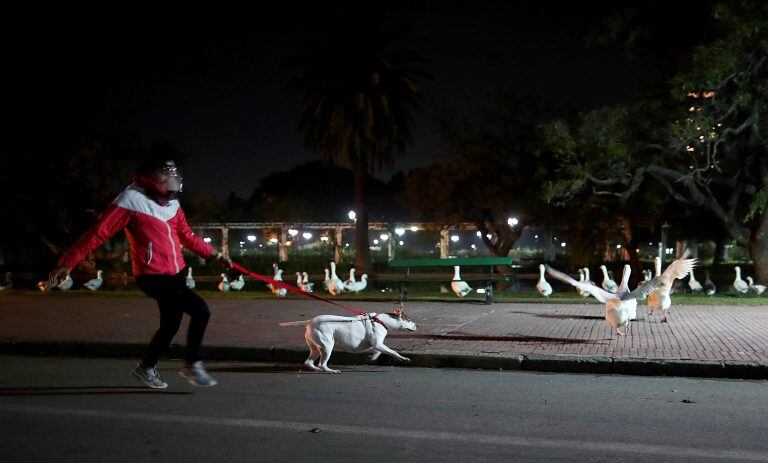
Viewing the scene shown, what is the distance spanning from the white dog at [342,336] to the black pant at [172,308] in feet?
5.58

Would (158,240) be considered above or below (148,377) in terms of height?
above

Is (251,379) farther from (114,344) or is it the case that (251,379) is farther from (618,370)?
(618,370)

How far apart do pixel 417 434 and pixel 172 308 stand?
A: 2508 millimetres

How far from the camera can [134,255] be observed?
6.14 metres

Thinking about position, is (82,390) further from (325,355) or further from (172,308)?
(325,355)

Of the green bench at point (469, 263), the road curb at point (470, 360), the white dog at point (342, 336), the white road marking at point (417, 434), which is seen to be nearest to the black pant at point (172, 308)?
the white road marking at point (417, 434)

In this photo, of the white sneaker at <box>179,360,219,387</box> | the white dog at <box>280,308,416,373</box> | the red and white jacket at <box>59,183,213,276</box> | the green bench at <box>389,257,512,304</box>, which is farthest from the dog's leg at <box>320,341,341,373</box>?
the green bench at <box>389,257,512,304</box>

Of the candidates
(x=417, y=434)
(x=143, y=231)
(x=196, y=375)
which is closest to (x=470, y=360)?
(x=417, y=434)

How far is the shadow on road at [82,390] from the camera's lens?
687 cm

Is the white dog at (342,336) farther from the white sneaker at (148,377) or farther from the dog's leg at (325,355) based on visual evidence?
the white sneaker at (148,377)

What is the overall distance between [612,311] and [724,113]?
1318 cm

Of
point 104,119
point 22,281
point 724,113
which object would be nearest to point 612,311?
point 724,113

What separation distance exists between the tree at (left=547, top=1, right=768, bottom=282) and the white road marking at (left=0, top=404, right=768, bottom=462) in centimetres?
1622

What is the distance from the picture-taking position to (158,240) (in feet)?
20.2
